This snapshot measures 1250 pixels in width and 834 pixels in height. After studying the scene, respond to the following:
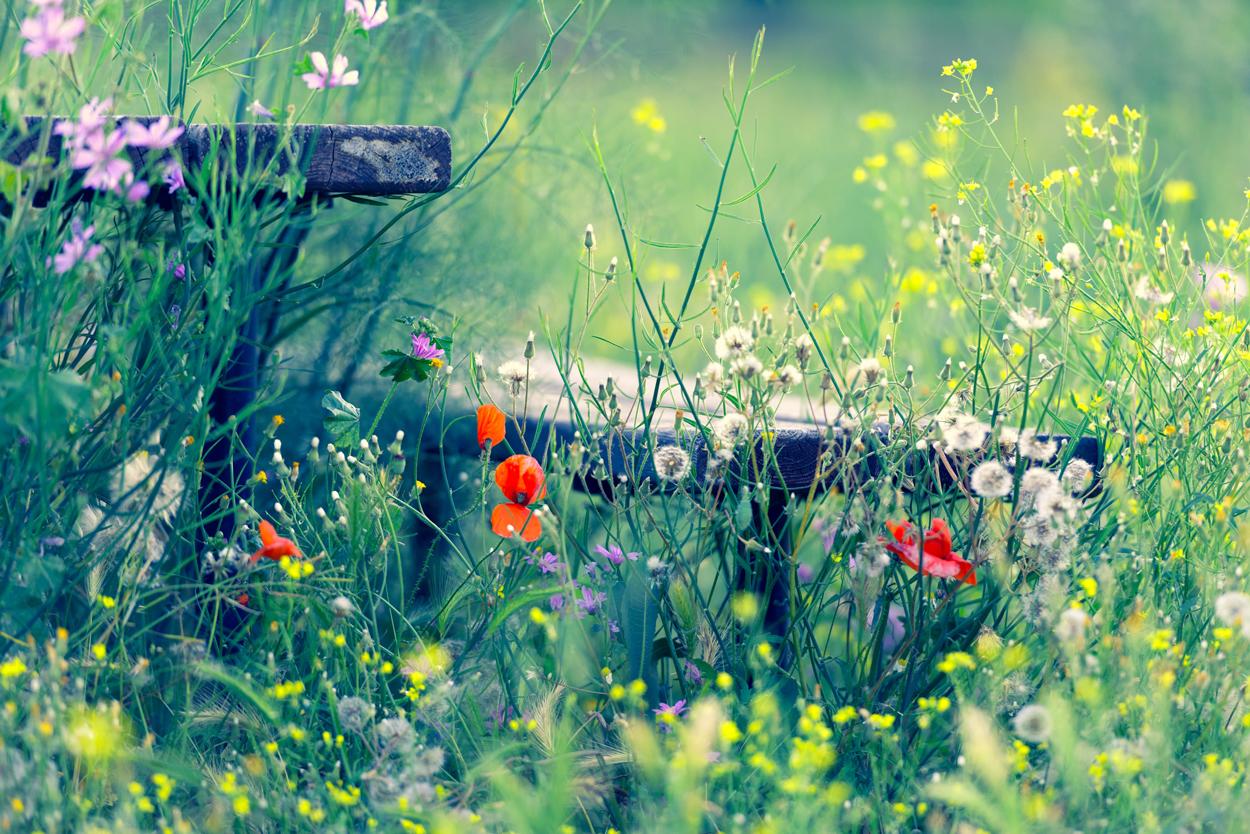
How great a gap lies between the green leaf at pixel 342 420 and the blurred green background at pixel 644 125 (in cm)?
16

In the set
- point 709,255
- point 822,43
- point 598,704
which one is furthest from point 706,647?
point 822,43

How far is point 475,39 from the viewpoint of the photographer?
2.04 meters

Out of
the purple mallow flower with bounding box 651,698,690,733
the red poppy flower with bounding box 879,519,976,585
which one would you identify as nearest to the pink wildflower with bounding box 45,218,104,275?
the purple mallow flower with bounding box 651,698,690,733

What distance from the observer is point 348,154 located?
1026 mm

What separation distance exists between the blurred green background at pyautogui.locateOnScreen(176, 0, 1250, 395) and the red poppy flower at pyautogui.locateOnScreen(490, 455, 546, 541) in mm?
281

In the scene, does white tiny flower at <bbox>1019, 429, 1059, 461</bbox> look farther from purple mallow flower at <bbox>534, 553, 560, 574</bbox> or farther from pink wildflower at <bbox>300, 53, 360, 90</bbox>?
pink wildflower at <bbox>300, 53, 360, 90</bbox>

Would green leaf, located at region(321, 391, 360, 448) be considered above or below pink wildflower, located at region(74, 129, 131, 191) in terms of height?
below

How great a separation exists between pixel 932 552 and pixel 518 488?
1.51 ft

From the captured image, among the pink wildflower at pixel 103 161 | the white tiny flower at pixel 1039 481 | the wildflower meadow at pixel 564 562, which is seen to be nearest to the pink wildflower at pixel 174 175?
the wildflower meadow at pixel 564 562

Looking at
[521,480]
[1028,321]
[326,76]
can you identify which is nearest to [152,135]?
[326,76]

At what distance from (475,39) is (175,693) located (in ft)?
4.97

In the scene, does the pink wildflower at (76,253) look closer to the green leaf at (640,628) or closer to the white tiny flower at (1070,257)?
the green leaf at (640,628)

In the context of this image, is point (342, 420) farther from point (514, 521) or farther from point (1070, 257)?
point (1070, 257)

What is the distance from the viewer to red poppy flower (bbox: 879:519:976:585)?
38.3 inches
